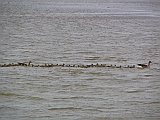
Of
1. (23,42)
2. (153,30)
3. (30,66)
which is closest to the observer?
(30,66)

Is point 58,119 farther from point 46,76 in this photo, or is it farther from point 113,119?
point 46,76

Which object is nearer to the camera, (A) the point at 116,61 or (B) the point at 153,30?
(A) the point at 116,61

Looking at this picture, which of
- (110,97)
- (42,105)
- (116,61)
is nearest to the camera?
(42,105)

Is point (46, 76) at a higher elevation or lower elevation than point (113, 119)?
higher

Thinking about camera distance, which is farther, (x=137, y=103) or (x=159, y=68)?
(x=159, y=68)

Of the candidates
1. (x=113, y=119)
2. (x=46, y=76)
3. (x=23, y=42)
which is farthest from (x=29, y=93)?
(x=23, y=42)

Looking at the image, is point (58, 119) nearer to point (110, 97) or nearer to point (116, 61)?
point (110, 97)

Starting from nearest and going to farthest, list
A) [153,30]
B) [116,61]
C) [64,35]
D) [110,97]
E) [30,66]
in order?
1. [110,97]
2. [30,66]
3. [116,61]
4. [64,35]
5. [153,30]

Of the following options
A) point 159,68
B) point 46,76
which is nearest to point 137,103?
point 46,76

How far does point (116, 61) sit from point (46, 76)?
4.94 metres

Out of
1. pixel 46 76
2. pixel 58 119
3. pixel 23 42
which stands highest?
pixel 23 42

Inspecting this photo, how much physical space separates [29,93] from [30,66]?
4.19 meters

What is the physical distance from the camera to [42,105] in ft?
43.1

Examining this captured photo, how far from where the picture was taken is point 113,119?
A: 12.2 m
